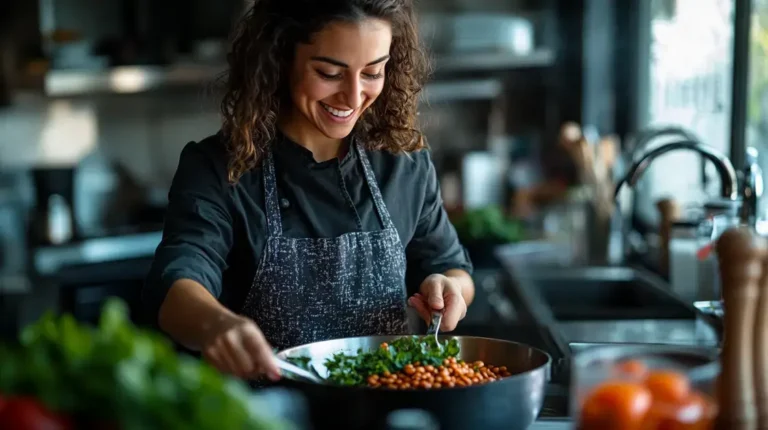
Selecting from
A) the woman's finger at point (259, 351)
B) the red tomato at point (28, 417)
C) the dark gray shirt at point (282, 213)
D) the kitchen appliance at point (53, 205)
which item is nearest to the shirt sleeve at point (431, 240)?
the dark gray shirt at point (282, 213)

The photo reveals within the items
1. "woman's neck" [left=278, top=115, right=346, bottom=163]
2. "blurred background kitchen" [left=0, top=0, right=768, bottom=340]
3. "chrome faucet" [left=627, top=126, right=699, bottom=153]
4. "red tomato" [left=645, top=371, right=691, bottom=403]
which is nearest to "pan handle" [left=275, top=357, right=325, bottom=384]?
"red tomato" [left=645, top=371, right=691, bottom=403]

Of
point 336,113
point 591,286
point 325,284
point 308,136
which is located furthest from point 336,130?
point 591,286

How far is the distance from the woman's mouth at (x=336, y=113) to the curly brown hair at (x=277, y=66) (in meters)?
0.11

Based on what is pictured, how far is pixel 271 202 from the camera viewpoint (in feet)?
6.19

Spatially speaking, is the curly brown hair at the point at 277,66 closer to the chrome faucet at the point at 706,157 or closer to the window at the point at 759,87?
the chrome faucet at the point at 706,157

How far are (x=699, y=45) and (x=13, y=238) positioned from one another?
3.00 meters

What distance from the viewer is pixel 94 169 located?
16.9 ft

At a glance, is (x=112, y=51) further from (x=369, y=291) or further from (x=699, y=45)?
(x=369, y=291)

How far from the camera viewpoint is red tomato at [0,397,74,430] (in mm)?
947

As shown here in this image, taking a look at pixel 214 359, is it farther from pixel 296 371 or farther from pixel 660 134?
pixel 660 134

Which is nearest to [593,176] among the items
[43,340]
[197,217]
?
[197,217]

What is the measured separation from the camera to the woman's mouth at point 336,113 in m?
1.82

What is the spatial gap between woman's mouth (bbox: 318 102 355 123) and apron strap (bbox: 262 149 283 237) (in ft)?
0.54

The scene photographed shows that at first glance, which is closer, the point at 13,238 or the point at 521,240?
the point at 521,240
